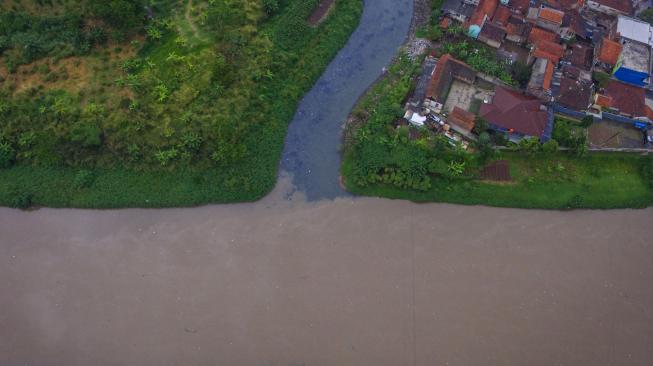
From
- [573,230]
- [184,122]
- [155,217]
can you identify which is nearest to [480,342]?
[573,230]

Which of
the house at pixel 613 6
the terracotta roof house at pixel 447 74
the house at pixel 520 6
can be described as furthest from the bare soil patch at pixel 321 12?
the house at pixel 613 6

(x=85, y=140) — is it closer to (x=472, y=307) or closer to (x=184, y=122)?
(x=184, y=122)

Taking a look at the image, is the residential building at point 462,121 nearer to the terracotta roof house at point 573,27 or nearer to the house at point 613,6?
the terracotta roof house at point 573,27

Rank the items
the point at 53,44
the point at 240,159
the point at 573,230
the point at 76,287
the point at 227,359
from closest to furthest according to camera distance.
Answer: the point at 227,359, the point at 76,287, the point at 573,230, the point at 240,159, the point at 53,44

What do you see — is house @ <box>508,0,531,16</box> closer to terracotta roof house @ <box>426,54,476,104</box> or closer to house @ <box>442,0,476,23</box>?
house @ <box>442,0,476,23</box>

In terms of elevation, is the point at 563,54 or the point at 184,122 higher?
the point at 563,54

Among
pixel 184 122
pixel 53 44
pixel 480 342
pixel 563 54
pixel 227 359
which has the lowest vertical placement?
pixel 227 359

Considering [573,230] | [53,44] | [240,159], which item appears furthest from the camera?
[53,44]
